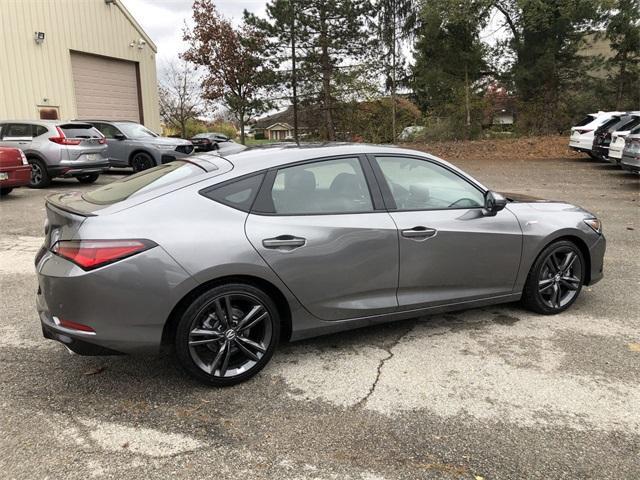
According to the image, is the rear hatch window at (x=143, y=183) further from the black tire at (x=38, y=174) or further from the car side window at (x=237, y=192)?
the black tire at (x=38, y=174)

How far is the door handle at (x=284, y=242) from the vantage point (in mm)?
3227

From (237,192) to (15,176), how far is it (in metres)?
8.86

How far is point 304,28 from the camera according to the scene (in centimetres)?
2486

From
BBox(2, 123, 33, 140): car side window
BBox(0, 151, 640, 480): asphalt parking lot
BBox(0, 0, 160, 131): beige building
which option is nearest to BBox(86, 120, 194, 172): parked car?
BBox(2, 123, 33, 140): car side window

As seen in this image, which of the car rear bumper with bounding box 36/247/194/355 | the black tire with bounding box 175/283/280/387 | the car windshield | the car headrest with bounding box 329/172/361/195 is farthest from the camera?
the car windshield

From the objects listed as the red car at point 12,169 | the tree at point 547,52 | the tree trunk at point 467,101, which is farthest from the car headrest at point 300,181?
the tree trunk at point 467,101

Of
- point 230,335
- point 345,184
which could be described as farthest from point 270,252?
point 345,184

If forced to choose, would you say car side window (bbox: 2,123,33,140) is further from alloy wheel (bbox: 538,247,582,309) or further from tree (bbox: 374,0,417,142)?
tree (bbox: 374,0,417,142)

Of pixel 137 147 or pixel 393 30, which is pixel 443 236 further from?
pixel 393 30

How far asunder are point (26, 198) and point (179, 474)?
32.9 ft

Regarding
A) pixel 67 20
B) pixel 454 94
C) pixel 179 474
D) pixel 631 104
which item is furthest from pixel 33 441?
pixel 631 104

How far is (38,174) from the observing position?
39.5ft

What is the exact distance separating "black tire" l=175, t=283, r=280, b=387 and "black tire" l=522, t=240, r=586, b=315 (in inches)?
89.6

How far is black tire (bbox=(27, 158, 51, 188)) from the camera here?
11938 millimetres
